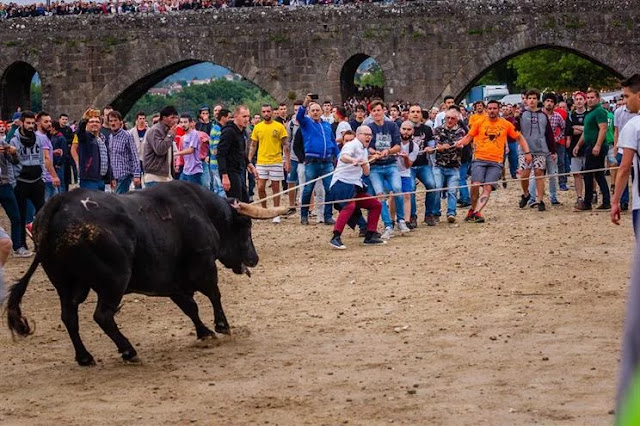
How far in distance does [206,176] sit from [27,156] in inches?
174

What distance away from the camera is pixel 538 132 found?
18.5 meters

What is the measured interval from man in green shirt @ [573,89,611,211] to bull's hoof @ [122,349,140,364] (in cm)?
1069

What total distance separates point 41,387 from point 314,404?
2007 millimetres

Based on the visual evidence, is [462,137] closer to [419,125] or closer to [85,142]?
[419,125]

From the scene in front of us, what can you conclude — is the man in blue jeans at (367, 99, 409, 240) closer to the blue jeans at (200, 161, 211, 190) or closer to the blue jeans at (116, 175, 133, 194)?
the blue jeans at (116, 175, 133, 194)

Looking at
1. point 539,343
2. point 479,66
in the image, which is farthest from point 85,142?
point 479,66

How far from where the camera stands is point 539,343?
8.59m

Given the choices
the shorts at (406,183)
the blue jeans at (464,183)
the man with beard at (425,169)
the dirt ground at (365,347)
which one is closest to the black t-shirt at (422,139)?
the man with beard at (425,169)

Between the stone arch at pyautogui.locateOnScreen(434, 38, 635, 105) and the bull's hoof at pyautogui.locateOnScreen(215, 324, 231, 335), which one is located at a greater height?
the stone arch at pyautogui.locateOnScreen(434, 38, 635, 105)

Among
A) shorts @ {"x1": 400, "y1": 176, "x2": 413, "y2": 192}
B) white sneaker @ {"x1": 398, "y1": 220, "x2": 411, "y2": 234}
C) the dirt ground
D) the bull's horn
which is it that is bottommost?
the dirt ground

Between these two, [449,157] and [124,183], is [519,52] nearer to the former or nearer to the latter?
[449,157]

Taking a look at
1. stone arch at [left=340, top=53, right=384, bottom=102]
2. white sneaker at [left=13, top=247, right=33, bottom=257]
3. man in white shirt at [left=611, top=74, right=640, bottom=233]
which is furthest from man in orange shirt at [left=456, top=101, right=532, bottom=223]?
stone arch at [left=340, top=53, right=384, bottom=102]

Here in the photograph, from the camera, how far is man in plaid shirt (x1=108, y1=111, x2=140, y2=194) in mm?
14820

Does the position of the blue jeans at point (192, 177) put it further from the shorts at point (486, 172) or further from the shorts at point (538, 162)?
the shorts at point (538, 162)
